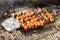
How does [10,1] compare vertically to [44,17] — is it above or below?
above

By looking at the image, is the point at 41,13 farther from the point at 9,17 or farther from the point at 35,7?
the point at 9,17

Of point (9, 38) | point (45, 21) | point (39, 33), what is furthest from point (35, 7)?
point (9, 38)

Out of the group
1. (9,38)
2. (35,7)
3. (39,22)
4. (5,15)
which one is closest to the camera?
(9,38)

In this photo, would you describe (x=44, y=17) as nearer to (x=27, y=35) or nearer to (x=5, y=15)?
(x=27, y=35)

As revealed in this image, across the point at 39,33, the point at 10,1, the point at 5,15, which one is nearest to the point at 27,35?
the point at 39,33

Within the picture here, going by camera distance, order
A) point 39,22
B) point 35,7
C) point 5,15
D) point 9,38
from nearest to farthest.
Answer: point 9,38, point 39,22, point 5,15, point 35,7

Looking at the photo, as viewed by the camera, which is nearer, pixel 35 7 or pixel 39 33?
pixel 39 33
